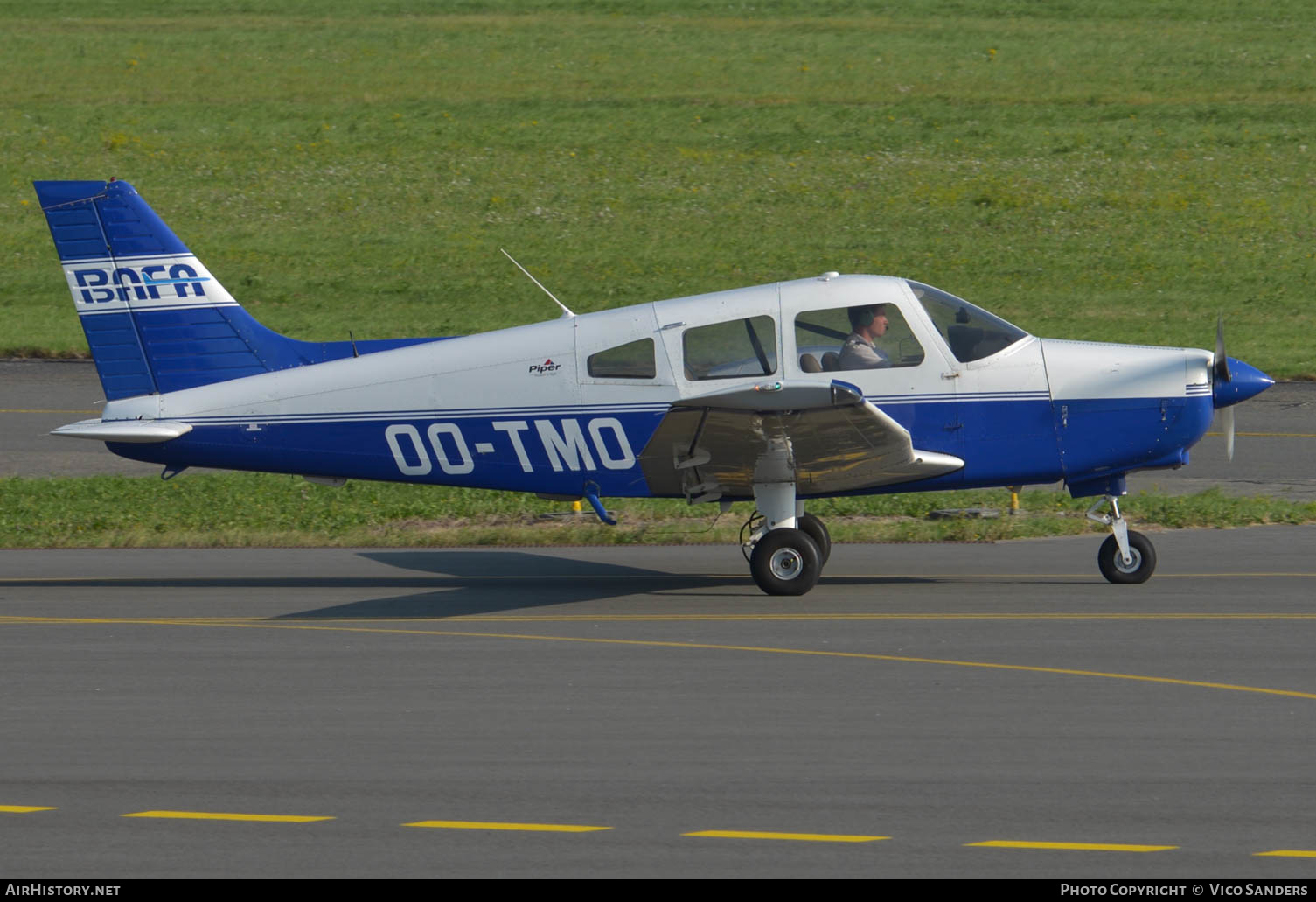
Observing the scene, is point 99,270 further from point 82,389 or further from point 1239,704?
point 82,389

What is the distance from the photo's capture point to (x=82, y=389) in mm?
22484

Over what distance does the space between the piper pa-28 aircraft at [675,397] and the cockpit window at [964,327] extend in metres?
0.01

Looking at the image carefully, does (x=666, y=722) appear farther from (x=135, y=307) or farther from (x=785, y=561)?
(x=135, y=307)

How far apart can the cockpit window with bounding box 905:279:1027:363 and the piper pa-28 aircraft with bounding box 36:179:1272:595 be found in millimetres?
15

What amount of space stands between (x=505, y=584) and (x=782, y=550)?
2.44m

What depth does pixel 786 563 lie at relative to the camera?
1170 cm

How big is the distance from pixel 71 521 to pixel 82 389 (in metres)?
7.69

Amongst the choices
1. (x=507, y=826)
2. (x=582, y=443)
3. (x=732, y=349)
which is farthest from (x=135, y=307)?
(x=507, y=826)

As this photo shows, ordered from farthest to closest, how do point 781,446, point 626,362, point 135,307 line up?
point 135,307
point 626,362
point 781,446

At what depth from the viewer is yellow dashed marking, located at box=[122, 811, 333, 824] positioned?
6.97 meters

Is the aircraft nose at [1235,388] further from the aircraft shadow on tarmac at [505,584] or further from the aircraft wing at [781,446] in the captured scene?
the aircraft shadow on tarmac at [505,584]

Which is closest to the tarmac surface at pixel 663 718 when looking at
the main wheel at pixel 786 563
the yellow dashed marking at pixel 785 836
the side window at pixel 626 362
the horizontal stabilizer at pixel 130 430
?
the yellow dashed marking at pixel 785 836

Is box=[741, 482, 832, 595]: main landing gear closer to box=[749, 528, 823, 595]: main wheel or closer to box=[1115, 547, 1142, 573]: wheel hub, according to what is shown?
box=[749, 528, 823, 595]: main wheel
